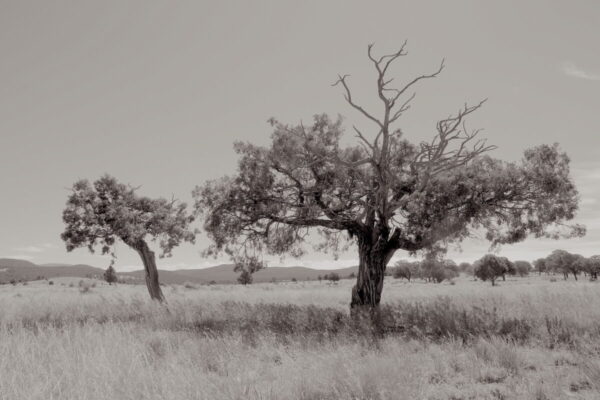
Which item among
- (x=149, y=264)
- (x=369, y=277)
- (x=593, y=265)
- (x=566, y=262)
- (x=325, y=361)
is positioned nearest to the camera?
(x=325, y=361)

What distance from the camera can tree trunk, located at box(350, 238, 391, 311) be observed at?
1250 cm

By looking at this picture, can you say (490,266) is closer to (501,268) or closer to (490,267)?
(490,267)

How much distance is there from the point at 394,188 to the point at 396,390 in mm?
9057

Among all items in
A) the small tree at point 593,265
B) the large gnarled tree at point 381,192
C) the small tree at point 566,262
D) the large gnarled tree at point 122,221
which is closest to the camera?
the large gnarled tree at point 381,192

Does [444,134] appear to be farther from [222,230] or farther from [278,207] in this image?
[222,230]

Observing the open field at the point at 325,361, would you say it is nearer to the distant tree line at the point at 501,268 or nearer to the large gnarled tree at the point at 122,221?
the large gnarled tree at the point at 122,221

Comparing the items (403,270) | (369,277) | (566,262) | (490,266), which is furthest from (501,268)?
(369,277)

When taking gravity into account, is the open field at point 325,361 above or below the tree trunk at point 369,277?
below

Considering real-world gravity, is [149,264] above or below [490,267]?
above

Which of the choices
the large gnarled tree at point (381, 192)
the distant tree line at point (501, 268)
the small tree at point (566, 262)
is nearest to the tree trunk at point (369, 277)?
the large gnarled tree at point (381, 192)

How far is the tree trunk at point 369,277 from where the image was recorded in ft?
41.0

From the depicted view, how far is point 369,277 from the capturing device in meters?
12.6

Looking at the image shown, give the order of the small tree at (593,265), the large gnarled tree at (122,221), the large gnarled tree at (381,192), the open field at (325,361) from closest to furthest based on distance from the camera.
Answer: the open field at (325,361), the large gnarled tree at (381,192), the large gnarled tree at (122,221), the small tree at (593,265)

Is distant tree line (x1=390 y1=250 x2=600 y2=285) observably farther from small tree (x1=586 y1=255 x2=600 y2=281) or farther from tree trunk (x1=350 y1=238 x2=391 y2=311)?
tree trunk (x1=350 y1=238 x2=391 y2=311)
